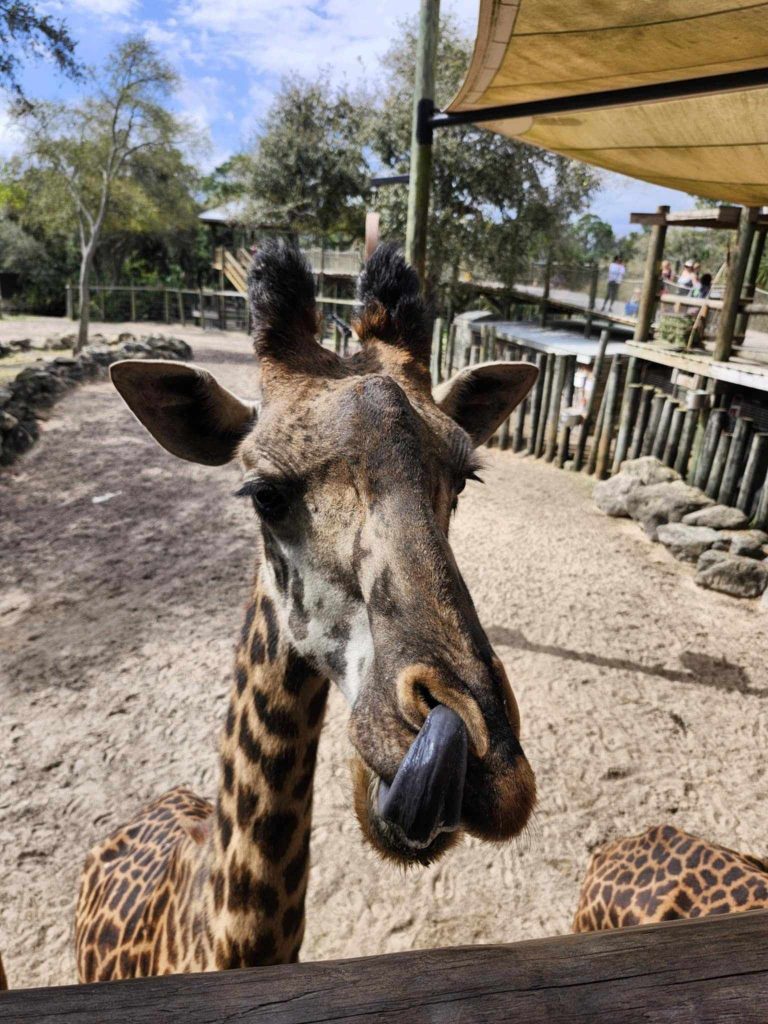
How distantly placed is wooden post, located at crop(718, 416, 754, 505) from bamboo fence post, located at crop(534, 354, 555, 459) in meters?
3.93

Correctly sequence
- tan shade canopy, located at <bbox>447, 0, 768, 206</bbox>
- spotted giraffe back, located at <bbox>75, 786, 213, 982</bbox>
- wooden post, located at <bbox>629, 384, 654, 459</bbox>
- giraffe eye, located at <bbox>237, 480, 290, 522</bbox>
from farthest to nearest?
wooden post, located at <bbox>629, 384, 654, 459</bbox>
tan shade canopy, located at <bbox>447, 0, 768, 206</bbox>
spotted giraffe back, located at <bbox>75, 786, 213, 982</bbox>
giraffe eye, located at <bbox>237, 480, 290, 522</bbox>

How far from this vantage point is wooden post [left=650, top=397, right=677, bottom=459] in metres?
10.4

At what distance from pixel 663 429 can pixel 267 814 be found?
33.2 ft

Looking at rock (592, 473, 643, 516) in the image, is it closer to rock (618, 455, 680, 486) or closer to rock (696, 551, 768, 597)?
rock (618, 455, 680, 486)

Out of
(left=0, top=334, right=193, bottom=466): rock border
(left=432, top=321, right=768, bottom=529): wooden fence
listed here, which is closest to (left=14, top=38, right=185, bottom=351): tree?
(left=0, top=334, right=193, bottom=466): rock border

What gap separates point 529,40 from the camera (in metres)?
3.67

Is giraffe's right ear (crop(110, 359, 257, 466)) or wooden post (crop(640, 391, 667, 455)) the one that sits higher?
giraffe's right ear (crop(110, 359, 257, 466))

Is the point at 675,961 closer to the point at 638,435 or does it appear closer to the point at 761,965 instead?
the point at 761,965

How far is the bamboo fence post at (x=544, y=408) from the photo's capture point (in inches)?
492

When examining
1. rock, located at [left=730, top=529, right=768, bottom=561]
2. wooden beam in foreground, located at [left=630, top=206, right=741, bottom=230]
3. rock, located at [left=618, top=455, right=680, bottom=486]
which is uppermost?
wooden beam in foreground, located at [left=630, top=206, right=741, bottom=230]

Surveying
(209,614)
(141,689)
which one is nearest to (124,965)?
(141,689)

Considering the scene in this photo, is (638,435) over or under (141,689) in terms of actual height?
over

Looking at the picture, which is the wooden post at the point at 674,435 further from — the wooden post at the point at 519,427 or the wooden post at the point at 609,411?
the wooden post at the point at 519,427

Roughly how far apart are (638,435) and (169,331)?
2669 centimetres
